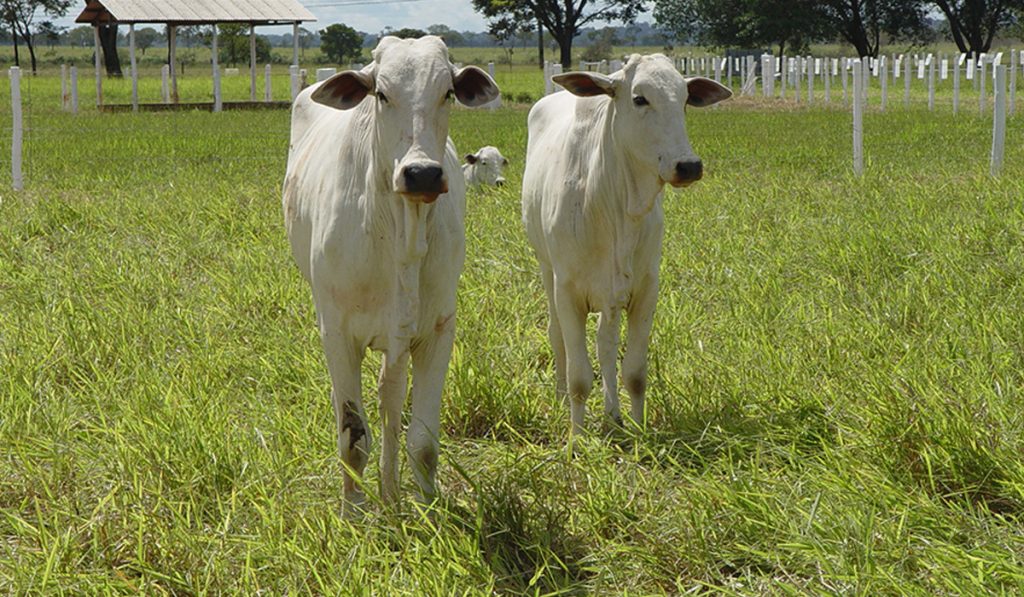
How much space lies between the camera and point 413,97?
3.17m

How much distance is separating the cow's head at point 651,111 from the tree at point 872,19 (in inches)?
1745

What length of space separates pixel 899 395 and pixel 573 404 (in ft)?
4.00

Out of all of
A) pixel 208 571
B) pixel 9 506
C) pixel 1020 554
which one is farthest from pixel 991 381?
pixel 9 506

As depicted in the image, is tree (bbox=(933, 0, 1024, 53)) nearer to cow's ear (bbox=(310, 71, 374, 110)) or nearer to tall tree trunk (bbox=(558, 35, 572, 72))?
tall tree trunk (bbox=(558, 35, 572, 72))

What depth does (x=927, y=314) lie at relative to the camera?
5.06m

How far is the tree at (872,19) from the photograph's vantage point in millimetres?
46469

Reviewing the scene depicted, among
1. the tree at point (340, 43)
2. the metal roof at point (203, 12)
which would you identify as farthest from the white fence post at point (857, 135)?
the tree at point (340, 43)

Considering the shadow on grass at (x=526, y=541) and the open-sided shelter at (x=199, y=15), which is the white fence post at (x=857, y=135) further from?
the open-sided shelter at (x=199, y=15)

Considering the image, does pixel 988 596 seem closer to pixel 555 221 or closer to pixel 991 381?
pixel 991 381

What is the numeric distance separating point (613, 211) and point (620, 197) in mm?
60

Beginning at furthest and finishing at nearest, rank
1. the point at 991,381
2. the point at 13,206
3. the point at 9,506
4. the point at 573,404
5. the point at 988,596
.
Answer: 1. the point at 13,206
2. the point at 573,404
3. the point at 991,381
4. the point at 9,506
5. the point at 988,596

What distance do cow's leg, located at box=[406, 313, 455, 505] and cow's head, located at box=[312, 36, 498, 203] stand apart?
547 mm

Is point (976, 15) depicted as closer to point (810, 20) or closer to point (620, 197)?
point (810, 20)

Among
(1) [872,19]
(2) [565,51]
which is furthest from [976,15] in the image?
(2) [565,51]
